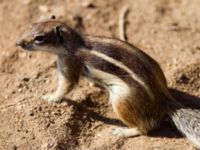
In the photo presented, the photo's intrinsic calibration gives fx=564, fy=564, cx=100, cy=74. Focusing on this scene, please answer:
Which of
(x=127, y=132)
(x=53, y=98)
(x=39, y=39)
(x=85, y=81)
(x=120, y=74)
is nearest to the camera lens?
(x=120, y=74)

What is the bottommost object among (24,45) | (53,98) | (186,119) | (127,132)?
(127,132)

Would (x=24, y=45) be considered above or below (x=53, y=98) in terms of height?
above

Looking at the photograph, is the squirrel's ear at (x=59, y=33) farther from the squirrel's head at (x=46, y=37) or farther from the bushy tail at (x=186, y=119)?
the bushy tail at (x=186, y=119)

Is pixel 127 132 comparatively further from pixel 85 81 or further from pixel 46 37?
pixel 46 37

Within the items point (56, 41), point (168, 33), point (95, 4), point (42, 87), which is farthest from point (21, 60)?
point (168, 33)

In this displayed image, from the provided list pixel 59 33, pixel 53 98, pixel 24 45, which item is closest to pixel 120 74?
pixel 59 33

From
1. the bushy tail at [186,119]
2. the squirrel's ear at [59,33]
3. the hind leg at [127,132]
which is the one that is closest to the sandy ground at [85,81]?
the hind leg at [127,132]

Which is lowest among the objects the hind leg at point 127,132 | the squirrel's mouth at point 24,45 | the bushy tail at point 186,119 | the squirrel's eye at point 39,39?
the hind leg at point 127,132
